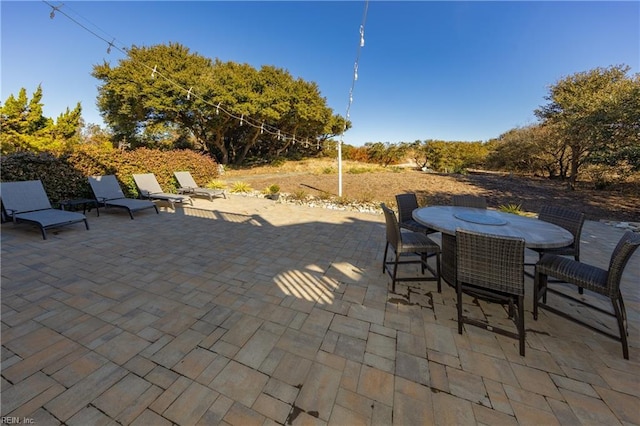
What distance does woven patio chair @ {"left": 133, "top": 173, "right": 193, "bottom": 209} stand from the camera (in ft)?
20.9

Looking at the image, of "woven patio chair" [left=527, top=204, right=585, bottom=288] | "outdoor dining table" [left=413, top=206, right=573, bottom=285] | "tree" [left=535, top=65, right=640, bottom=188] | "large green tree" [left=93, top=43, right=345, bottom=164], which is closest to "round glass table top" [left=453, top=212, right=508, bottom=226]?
"outdoor dining table" [left=413, top=206, right=573, bottom=285]

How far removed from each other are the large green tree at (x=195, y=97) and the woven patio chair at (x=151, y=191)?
5.97 meters

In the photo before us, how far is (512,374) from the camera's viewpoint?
5.42 feet

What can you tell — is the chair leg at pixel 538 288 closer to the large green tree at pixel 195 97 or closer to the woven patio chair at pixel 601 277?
the woven patio chair at pixel 601 277

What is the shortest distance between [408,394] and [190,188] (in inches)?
317

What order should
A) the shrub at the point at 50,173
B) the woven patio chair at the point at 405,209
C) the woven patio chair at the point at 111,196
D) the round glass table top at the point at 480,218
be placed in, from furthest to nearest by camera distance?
the woven patio chair at the point at 111,196
the shrub at the point at 50,173
the woven patio chair at the point at 405,209
the round glass table top at the point at 480,218

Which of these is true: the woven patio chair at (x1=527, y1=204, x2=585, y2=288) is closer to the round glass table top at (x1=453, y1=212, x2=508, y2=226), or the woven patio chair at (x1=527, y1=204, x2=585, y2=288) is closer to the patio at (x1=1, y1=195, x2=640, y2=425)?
the round glass table top at (x1=453, y1=212, x2=508, y2=226)

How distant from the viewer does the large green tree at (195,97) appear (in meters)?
13.9

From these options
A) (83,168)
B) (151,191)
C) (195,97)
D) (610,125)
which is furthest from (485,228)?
(195,97)

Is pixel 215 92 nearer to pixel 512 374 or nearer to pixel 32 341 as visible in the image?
pixel 32 341

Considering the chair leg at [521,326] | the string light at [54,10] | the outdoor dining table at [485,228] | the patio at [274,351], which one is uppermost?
the string light at [54,10]

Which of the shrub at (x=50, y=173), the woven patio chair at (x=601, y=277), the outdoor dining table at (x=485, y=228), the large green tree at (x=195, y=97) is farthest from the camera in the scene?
the large green tree at (x=195, y=97)

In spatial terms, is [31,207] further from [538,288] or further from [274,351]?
[538,288]

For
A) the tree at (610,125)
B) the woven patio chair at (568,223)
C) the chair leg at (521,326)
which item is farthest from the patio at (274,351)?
the tree at (610,125)
